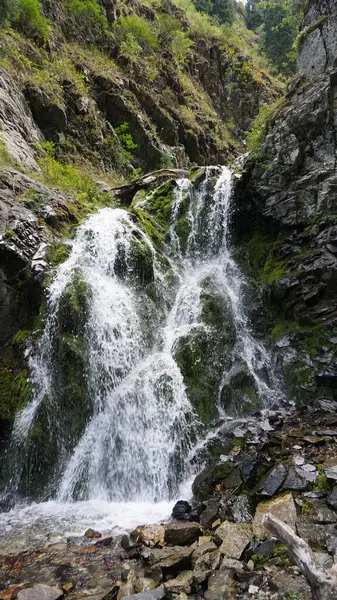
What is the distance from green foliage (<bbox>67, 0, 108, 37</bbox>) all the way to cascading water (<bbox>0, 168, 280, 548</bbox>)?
19001mm

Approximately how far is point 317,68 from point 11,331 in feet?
46.3

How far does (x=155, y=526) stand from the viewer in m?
5.66

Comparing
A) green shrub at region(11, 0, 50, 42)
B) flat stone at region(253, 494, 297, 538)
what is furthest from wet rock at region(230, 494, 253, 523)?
green shrub at region(11, 0, 50, 42)

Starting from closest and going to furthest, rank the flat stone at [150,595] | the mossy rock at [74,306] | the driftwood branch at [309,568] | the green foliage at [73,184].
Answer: the driftwood branch at [309,568], the flat stone at [150,595], the mossy rock at [74,306], the green foliage at [73,184]

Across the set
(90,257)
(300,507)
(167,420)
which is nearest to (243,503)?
(300,507)

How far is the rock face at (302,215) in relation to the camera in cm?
958

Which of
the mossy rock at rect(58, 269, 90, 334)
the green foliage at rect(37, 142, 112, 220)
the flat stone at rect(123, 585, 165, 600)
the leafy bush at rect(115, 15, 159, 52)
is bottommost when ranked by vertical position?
the flat stone at rect(123, 585, 165, 600)

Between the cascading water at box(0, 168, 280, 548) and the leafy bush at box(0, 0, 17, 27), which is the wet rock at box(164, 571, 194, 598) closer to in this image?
the cascading water at box(0, 168, 280, 548)

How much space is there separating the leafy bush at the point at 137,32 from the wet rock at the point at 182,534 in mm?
29477

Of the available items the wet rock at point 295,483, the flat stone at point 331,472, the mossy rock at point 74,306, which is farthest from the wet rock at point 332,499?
the mossy rock at point 74,306

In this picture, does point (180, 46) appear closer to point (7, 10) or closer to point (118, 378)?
point (7, 10)

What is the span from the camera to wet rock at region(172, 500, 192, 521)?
5.73 metres

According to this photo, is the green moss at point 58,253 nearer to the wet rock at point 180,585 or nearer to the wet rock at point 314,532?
the wet rock at point 180,585

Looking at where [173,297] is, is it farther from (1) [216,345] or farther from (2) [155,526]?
(2) [155,526]
